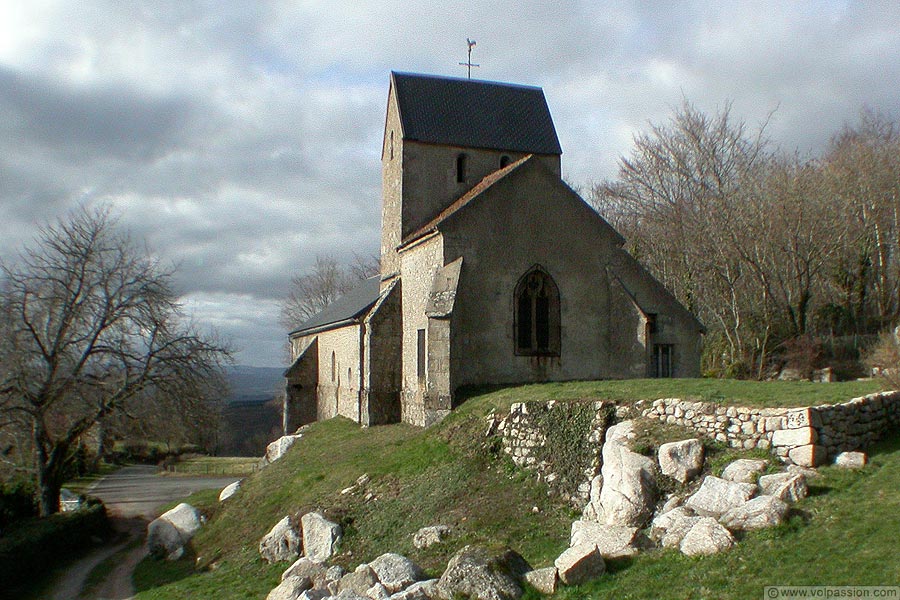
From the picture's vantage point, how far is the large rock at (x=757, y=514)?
352 inches

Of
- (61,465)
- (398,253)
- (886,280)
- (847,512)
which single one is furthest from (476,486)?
(886,280)

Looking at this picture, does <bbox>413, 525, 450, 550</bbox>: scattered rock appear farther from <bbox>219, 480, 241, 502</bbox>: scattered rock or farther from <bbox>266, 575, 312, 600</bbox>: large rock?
<bbox>219, 480, 241, 502</bbox>: scattered rock

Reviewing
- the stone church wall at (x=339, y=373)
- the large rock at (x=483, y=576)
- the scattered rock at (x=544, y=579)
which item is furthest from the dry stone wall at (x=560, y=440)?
the stone church wall at (x=339, y=373)

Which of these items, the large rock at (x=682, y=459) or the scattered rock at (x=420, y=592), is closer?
the scattered rock at (x=420, y=592)

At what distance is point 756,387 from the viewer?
1367cm

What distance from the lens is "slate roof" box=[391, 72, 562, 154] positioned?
24.3 metres

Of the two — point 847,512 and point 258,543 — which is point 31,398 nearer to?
point 258,543

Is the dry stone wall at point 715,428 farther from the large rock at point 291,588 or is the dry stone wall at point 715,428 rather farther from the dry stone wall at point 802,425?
the large rock at point 291,588

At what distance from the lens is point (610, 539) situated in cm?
980

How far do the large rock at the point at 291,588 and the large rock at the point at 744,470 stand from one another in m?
7.14

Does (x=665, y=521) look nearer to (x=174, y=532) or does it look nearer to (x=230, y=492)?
(x=174, y=532)

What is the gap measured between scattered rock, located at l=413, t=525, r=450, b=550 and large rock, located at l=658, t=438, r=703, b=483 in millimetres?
3885

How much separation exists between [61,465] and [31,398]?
327cm

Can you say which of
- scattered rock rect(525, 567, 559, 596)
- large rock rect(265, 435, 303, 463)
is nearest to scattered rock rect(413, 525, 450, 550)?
scattered rock rect(525, 567, 559, 596)
